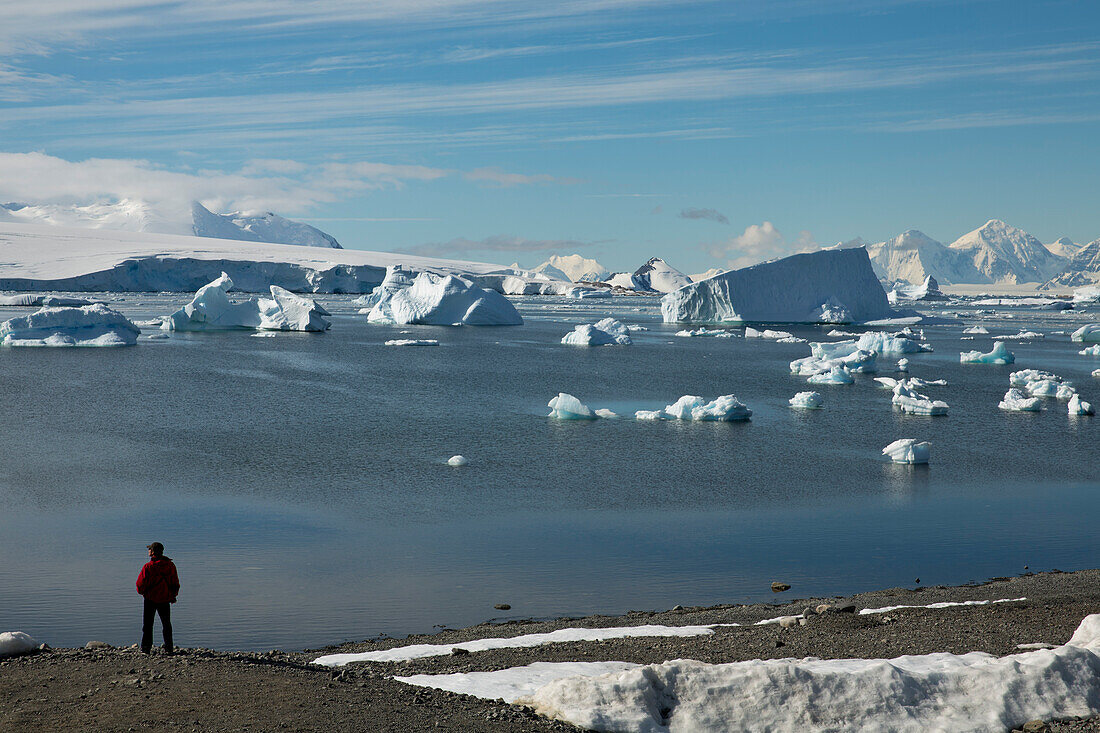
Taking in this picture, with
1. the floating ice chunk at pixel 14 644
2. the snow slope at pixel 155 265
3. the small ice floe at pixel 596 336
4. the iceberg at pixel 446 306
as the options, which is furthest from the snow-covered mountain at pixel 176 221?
the floating ice chunk at pixel 14 644

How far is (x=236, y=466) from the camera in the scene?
43.1 ft

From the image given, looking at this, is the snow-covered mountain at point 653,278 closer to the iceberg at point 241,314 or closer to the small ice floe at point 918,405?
the iceberg at point 241,314

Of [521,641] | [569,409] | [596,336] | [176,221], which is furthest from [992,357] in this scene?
[176,221]

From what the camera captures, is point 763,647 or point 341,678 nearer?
point 341,678

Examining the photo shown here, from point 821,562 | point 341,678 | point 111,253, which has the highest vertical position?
point 111,253

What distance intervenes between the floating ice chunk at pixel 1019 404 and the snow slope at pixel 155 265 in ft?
209

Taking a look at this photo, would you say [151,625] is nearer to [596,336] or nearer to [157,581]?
[157,581]

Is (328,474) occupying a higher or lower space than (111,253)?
lower

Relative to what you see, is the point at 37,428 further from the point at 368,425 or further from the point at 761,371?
the point at 761,371

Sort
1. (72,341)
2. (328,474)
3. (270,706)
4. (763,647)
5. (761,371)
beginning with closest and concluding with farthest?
(270,706) → (763,647) → (328,474) → (761,371) → (72,341)

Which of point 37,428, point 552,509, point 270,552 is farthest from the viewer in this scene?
point 37,428

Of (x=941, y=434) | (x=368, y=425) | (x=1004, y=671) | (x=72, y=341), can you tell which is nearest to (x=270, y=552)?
(x=1004, y=671)

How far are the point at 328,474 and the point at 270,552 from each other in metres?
3.72

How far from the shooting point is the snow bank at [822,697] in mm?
4191
